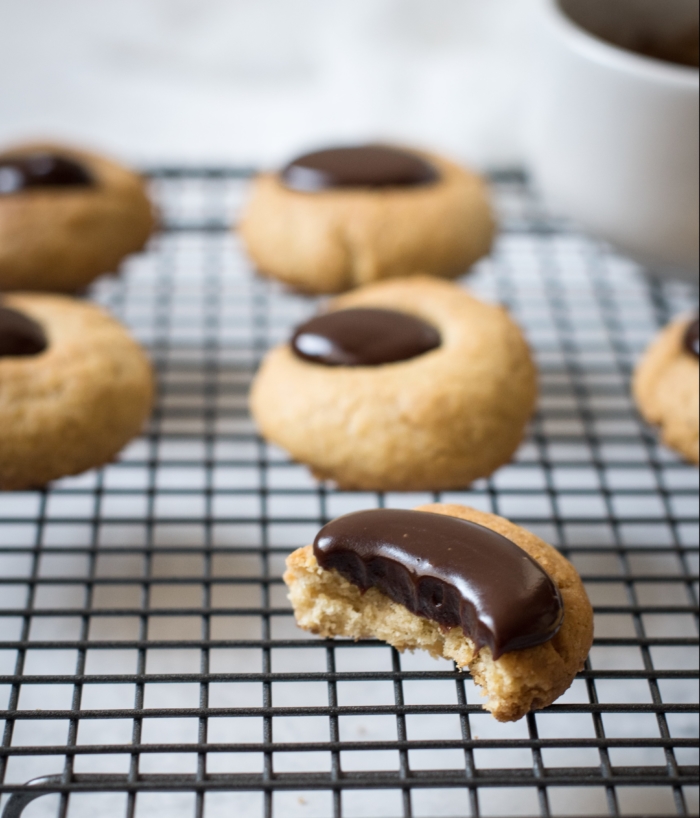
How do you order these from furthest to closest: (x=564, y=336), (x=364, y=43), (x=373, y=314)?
(x=364, y=43)
(x=564, y=336)
(x=373, y=314)

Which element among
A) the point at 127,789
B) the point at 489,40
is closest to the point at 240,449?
the point at 127,789

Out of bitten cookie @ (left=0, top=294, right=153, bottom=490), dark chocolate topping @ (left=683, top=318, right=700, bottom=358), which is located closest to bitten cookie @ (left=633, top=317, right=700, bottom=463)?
dark chocolate topping @ (left=683, top=318, right=700, bottom=358)

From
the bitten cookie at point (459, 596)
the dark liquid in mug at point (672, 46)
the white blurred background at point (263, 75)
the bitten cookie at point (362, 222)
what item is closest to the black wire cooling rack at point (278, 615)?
the bitten cookie at point (459, 596)

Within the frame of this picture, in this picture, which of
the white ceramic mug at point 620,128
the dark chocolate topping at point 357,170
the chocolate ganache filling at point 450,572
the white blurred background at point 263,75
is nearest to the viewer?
the chocolate ganache filling at point 450,572

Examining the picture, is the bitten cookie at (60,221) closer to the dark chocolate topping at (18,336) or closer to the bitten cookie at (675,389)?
the dark chocolate topping at (18,336)

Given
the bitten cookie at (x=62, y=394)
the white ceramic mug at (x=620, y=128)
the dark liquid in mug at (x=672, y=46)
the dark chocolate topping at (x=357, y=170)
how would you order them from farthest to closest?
1. the dark chocolate topping at (x=357, y=170)
2. the dark liquid in mug at (x=672, y=46)
3. the white ceramic mug at (x=620, y=128)
4. the bitten cookie at (x=62, y=394)

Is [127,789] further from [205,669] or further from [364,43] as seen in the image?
[364,43]

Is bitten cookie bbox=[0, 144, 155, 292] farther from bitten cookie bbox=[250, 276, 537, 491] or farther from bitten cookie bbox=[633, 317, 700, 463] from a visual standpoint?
bitten cookie bbox=[633, 317, 700, 463]

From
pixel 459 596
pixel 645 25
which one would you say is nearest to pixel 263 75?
pixel 645 25
